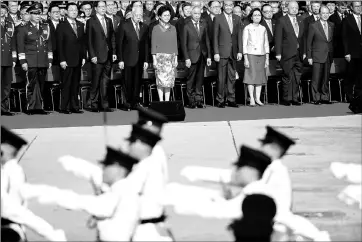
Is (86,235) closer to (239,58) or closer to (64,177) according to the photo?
(64,177)

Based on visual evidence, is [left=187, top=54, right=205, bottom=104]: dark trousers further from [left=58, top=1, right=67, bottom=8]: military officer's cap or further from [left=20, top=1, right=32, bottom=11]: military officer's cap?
[left=20, top=1, right=32, bottom=11]: military officer's cap

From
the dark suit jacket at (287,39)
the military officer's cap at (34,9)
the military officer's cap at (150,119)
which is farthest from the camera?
the dark suit jacket at (287,39)

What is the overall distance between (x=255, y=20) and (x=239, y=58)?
64 centimetres

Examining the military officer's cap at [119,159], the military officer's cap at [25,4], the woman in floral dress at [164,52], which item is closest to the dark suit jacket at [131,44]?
the woman in floral dress at [164,52]

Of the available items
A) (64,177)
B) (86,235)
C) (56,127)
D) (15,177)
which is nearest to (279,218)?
(15,177)

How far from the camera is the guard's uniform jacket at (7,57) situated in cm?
1305

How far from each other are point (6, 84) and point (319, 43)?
4387 mm

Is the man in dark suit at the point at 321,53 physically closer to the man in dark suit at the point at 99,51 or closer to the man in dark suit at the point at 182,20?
the man in dark suit at the point at 182,20

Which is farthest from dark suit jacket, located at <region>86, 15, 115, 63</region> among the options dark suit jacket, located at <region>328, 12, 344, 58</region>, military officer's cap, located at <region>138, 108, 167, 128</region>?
military officer's cap, located at <region>138, 108, 167, 128</region>

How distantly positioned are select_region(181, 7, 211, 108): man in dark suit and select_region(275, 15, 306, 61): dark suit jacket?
0.96 m

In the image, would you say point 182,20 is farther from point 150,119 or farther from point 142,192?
point 142,192

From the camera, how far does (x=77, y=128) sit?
1263 cm

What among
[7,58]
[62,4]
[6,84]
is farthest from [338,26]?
[6,84]

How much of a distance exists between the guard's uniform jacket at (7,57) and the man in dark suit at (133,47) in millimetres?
1373
